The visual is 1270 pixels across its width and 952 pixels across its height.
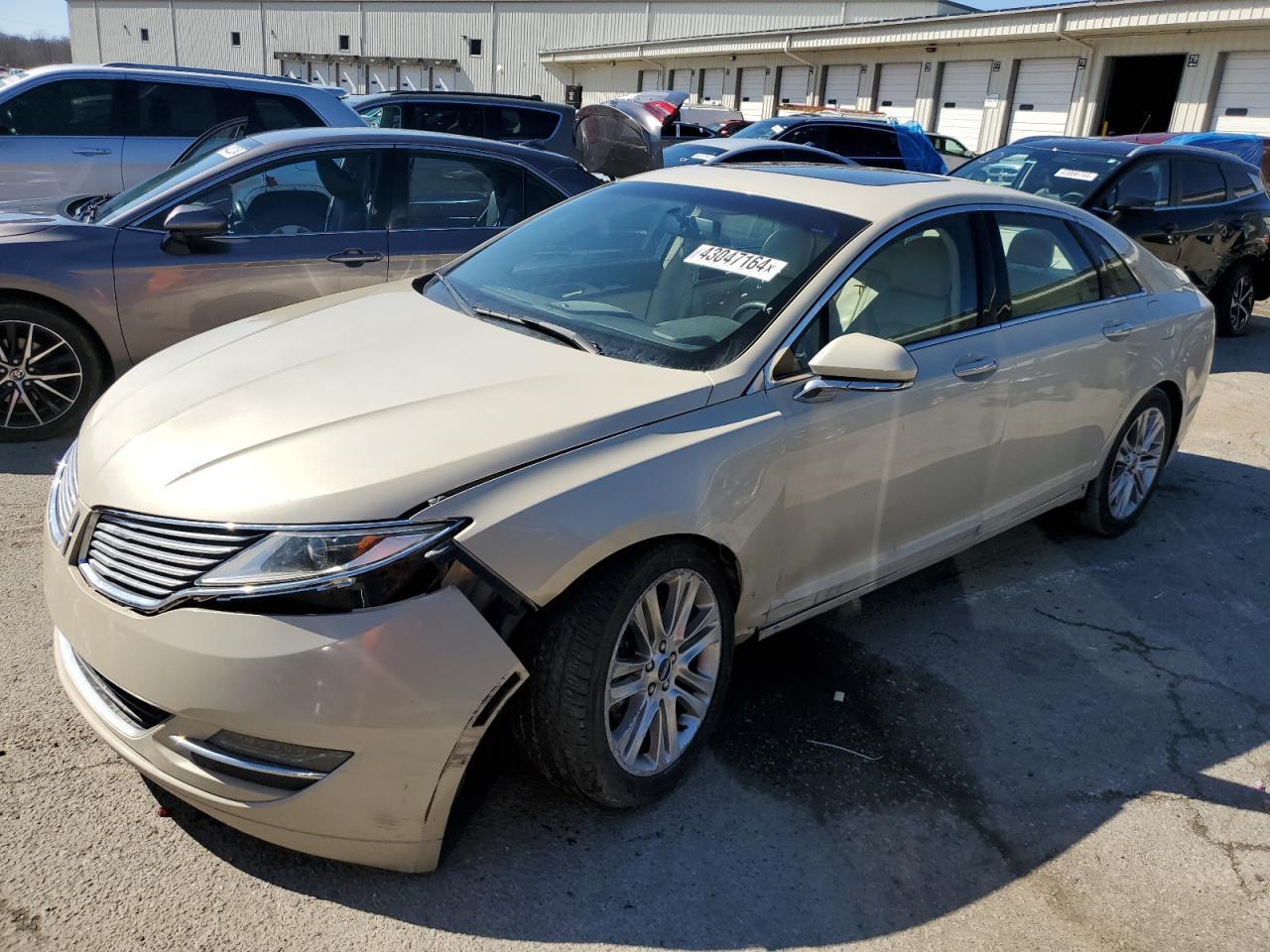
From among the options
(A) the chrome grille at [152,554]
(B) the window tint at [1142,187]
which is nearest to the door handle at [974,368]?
(A) the chrome grille at [152,554]

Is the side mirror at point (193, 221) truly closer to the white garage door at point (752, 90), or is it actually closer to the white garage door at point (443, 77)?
the white garage door at point (752, 90)

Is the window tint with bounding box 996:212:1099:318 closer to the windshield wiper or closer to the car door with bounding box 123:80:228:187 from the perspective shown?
the windshield wiper

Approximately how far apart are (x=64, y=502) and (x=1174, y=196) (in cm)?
915

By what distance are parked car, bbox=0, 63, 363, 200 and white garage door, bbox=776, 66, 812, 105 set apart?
23.3 metres

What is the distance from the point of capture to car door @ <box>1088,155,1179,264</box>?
859 centimetres

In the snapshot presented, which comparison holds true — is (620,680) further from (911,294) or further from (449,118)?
(449,118)

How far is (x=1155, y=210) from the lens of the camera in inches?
345

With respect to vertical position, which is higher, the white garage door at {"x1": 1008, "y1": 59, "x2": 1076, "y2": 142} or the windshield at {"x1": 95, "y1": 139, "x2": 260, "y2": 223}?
the white garage door at {"x1": 1008, "y1": 59, "x2": 1076, "y2": 142}

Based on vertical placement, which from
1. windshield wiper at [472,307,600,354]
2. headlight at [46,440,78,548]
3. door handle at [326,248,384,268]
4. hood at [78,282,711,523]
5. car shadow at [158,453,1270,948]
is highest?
windshield wiper at [472,307,600,354]

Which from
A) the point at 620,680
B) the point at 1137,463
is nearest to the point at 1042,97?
the point at 1137,463

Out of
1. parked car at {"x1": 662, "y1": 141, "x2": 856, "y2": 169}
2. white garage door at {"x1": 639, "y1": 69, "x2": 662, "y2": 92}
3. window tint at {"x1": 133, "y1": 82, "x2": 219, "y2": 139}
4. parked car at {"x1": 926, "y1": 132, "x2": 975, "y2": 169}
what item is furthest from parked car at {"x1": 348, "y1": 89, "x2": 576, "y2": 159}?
white garage door at {"x1": 639, "y1": 69, "x2": 662, "y2": 92}

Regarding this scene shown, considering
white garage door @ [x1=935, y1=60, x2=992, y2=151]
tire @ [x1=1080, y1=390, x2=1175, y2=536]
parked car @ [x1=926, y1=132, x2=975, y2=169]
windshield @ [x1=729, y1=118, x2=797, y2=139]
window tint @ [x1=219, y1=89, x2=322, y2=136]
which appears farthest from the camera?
white garage door @ [x1=935, y1=60, x2=992, y2=151]

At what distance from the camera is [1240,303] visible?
32.4 ft

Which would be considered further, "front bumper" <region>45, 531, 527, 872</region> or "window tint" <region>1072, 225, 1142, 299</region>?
"window tint" <region>1072, 225, 1142, 299</region>
